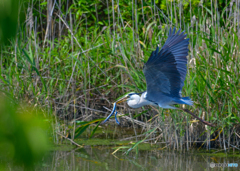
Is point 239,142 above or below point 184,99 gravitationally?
below

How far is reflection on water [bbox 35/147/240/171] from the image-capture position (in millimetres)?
2857

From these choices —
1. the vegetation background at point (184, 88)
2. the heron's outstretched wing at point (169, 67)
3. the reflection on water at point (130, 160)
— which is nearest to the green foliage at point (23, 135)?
the heron's outstretched wing at point (169, 67)

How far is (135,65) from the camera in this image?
12.3 feet

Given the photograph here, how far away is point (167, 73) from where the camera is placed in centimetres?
265

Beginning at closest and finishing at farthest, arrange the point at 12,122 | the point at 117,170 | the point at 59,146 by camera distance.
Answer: the point at 12,122 → the point at 117,170 → the point at 59,146

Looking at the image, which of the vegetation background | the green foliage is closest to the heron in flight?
the vegetation background

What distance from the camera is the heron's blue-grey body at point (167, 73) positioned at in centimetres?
249

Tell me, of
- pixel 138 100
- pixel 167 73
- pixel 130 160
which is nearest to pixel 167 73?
pixel 167 73

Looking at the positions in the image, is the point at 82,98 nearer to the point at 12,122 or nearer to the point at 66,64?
the point at 66,64

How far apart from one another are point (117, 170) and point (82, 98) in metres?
1.69

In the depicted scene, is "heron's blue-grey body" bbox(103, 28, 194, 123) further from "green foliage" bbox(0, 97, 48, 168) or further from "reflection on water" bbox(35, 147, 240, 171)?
"green foliage" bbox(0, 97, 48, 168)

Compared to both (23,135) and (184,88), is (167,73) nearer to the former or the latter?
(184,88)

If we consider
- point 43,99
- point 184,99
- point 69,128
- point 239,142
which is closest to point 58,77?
point 43,99

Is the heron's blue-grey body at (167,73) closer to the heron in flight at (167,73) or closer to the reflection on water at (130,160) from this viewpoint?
A: the heron in flight at (167,73)
